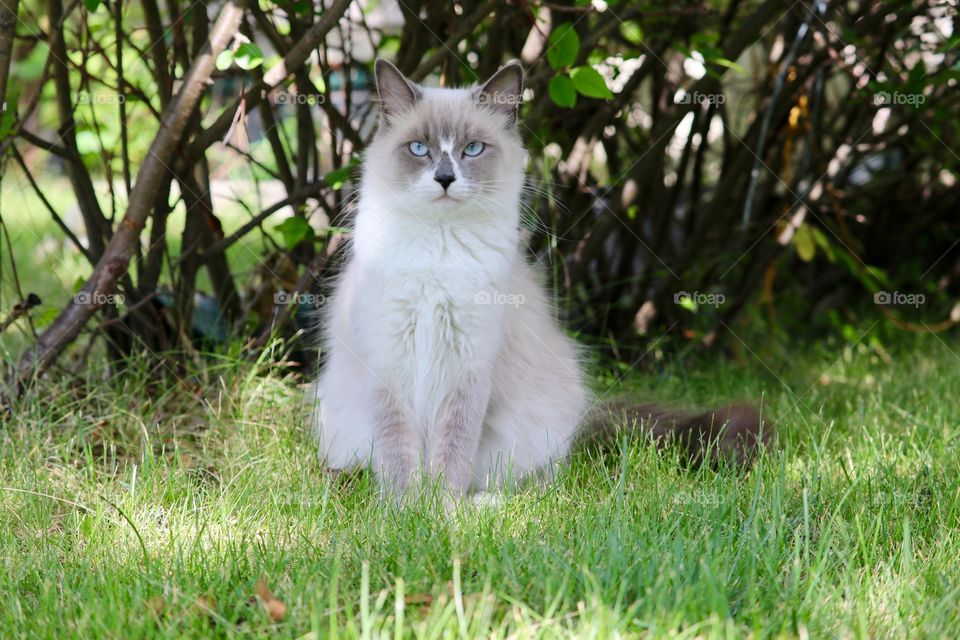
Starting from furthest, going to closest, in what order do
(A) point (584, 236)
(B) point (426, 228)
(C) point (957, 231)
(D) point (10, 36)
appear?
(C) point (957, 231)
(A) point (584, 236)
(D) point (10, 36)
(B) point (426, 228)

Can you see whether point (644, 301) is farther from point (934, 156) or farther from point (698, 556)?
point (698, 556)

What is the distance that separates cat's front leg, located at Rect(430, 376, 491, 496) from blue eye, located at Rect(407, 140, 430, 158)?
24.1 inches

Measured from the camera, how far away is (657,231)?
4.16m

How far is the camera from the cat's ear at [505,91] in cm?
259

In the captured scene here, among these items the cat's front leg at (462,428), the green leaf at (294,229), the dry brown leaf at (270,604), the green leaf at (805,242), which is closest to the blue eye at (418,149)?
the green leaf at (294,229)

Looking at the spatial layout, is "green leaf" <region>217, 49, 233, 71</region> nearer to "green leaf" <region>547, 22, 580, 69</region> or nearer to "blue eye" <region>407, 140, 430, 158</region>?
"blue eye" <region>407, 140, 430, 158</region>

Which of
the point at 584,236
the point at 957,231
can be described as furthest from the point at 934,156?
the point at 584,236

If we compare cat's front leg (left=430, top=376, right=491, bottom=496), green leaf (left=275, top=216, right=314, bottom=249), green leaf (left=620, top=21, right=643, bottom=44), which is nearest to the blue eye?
green leaf (left=275, top=216, right=314, bottom=249)

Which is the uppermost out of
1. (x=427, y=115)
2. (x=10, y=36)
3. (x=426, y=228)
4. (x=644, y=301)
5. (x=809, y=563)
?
(x=10, y=36)

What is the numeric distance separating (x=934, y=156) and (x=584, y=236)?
1.75 m

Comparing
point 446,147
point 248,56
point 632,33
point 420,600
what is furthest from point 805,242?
point 420,600

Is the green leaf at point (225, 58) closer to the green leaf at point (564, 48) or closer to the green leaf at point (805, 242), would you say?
the green leaf at point (564, 48)

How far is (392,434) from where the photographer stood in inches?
101

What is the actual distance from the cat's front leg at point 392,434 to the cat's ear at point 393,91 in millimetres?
779
